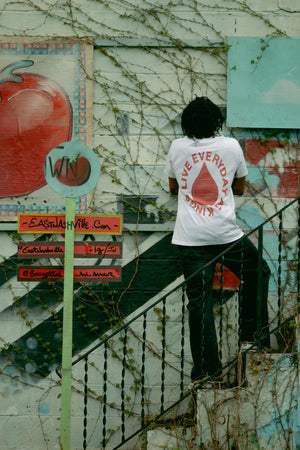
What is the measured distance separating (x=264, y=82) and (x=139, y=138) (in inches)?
46.1

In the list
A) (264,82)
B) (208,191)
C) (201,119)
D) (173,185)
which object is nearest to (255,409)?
(208,191)

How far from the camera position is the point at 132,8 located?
5.54 metres

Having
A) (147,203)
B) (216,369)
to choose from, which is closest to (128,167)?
(147,203)

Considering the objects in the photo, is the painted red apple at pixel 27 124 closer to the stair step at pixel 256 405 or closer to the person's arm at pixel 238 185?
the person's arm at pixel 238 185

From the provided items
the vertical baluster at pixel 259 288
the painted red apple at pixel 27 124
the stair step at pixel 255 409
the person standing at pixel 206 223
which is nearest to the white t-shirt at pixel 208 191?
the person standing at pixel 206 223

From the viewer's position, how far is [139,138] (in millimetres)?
5555

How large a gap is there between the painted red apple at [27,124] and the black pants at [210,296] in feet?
5.56

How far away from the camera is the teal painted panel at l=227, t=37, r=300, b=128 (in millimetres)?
5488

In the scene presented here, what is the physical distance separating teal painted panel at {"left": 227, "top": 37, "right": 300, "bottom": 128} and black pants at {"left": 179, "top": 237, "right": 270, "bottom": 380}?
56.8 inches

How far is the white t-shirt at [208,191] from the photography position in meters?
4.44

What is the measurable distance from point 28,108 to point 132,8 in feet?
4.08

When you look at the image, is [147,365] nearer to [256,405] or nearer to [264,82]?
[256,405]

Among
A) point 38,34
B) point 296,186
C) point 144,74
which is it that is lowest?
point 296,186

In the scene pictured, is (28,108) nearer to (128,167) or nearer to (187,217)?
(128,167)
